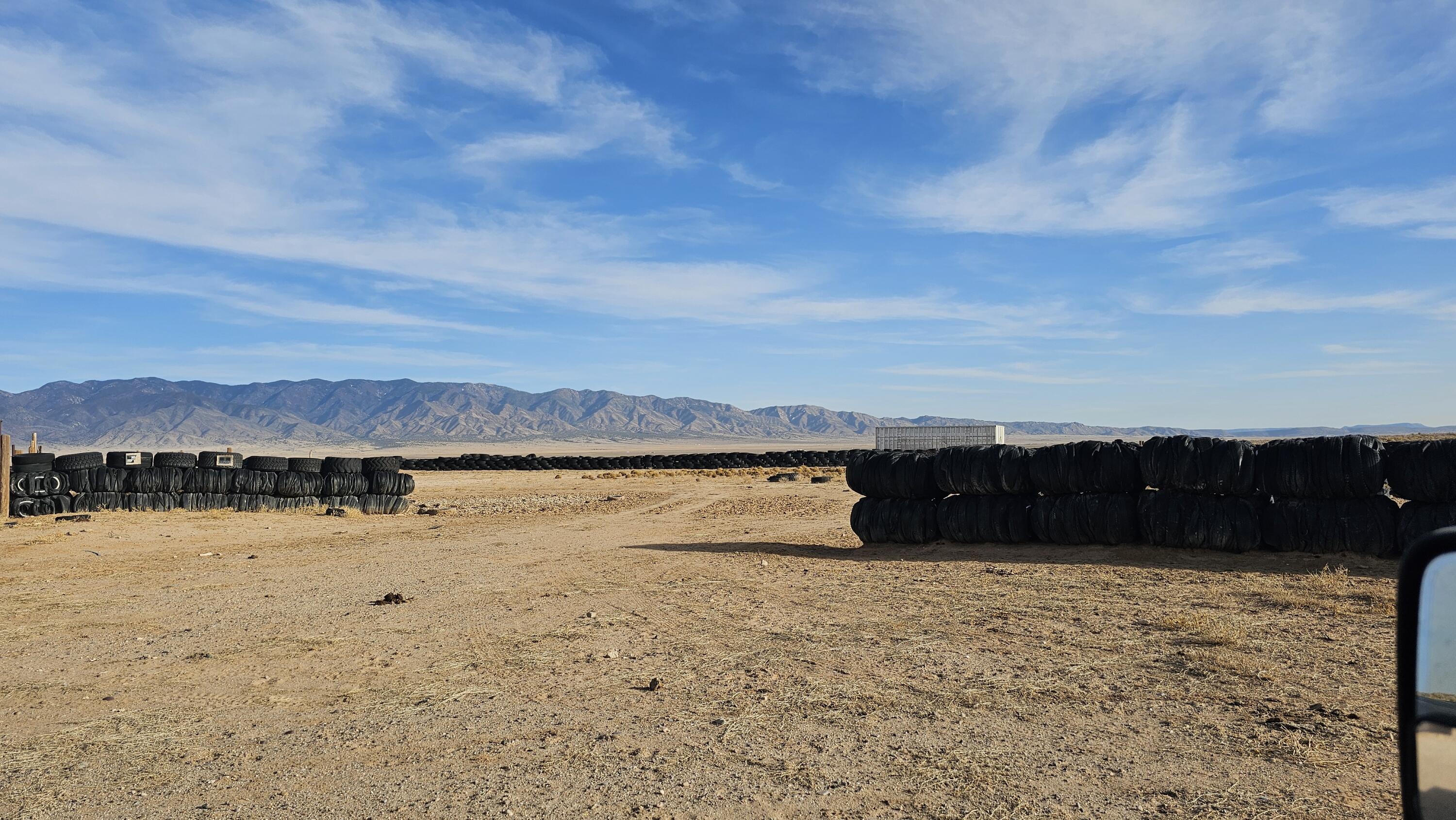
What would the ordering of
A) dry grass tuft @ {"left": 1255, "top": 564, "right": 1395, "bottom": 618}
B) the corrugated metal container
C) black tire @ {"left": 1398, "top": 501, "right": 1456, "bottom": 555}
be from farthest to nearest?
1. the corrugated metal container
2. black tire @ {"left": 1398, "top": 501, "right": 1456, "bottom": 555}
3. dry grass tuft @ {"left": 1255, "top": 564, "right": 1395, "bottom": 618}

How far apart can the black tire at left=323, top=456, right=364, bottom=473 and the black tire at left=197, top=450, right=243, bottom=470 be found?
87.8 inches

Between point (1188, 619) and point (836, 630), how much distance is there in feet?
11.2

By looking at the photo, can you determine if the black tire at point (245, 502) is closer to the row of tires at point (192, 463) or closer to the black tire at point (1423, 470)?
the row of tires at point (192, 463)

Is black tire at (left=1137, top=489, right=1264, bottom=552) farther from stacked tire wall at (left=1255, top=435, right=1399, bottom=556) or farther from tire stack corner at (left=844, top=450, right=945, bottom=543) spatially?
tire stack corner at (left=844, top=450, right=945, bottom=543)

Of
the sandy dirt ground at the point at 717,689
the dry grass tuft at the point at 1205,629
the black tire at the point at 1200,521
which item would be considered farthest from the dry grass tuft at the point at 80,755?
the black tire at the point at 1200,521

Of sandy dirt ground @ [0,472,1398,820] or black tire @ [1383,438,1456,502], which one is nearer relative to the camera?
sandy dirt ground @ [0,472,1398,820]

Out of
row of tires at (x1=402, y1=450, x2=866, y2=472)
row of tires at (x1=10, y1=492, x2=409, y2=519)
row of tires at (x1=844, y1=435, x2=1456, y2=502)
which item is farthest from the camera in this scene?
row of tires at (x1=402, y1=450, x2=866, y2=472)

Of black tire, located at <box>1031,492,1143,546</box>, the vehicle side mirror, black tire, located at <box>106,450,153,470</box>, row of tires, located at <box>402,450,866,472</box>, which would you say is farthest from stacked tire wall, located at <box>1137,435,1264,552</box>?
row of tires, located at <box>402,450,866,472</box>

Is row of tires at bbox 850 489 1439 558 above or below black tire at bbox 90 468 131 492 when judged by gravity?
above

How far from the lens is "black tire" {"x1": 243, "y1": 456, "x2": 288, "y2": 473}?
26062 mm

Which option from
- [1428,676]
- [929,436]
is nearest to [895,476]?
[1428,676]

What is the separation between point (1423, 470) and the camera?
38.2ft

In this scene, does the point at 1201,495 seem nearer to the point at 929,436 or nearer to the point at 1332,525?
the point at 1332,525

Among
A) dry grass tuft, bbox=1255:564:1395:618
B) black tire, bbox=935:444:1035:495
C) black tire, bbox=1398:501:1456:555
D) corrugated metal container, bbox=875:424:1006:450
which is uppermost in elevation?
corrugated metal container, bbox=875:424:1006:450
